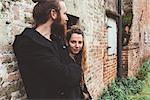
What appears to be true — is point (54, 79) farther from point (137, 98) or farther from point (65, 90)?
point (137, 98)

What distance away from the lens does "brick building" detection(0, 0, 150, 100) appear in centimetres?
334

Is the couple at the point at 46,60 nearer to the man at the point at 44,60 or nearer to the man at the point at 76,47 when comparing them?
the man at the point at 44,60

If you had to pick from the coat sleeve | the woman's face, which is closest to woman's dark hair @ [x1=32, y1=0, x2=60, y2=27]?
Answer: the coat sleeve

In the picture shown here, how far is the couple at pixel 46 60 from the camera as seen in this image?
10.5 ft

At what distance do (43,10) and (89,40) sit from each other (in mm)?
3300

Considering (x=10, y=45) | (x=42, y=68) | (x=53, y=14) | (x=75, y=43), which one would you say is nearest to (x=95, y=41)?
(x=75, y=43)

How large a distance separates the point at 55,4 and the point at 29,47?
22.4 inches

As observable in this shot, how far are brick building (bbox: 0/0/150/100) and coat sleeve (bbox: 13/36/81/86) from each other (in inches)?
6.8

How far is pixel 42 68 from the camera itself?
3.22m

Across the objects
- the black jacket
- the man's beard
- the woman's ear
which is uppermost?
the woman's ear

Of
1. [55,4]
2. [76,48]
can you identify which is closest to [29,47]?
[55,4]

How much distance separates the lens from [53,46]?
11.1 feet

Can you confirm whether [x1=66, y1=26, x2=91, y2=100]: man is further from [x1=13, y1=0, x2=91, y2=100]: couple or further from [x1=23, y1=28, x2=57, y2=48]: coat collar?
[x1=23, y1=28, x2=57, y2=48]: coat collar

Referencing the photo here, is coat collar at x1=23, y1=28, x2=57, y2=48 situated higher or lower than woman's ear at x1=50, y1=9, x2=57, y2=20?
lower
